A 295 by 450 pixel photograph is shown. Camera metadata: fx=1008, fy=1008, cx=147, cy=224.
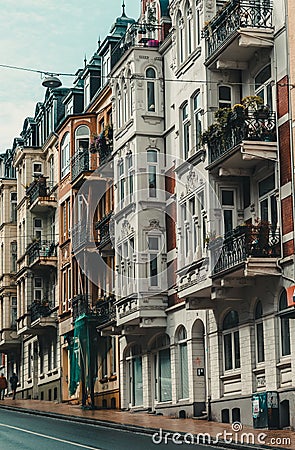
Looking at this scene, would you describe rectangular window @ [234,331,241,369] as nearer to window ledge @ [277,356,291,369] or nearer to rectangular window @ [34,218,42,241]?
window ledge @ [277,356,291,369]

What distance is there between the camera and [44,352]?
187 feet

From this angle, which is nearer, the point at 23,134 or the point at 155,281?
the point at 155,281

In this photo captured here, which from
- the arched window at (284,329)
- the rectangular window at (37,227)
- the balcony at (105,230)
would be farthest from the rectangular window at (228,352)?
the rectangular window at (37,227)

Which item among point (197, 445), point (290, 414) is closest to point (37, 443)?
point (197, 445)

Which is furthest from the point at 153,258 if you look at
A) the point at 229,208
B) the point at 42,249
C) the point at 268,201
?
the point at 42,249

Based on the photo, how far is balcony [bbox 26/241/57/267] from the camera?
54.3 meters

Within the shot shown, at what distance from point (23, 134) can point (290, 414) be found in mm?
42575


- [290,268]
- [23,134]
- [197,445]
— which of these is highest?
[23,134]

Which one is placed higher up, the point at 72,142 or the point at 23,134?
the point at 23,134

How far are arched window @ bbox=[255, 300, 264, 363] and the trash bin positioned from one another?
2.00m

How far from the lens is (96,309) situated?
43375 millimetres

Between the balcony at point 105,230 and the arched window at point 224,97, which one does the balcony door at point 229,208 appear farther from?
the balcony at point 105,230

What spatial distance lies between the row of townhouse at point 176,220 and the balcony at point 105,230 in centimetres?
16

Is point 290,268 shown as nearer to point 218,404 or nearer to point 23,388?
point 218,404
